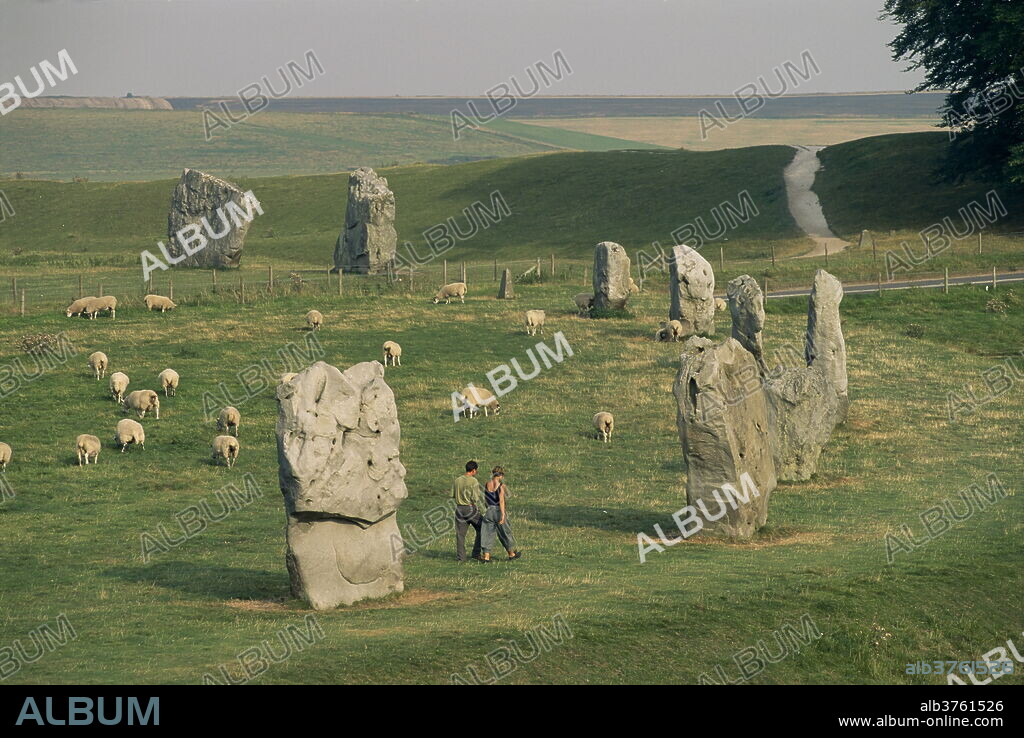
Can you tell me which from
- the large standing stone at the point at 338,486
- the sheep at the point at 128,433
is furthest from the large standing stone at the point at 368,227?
the large standing stone at the point at 338,486

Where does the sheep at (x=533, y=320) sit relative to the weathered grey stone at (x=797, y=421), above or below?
above

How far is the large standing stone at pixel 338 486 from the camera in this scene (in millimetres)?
22750

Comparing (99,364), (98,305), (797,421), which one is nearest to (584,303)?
(98,305)

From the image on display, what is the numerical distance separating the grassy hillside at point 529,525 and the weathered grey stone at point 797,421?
0.58 meters

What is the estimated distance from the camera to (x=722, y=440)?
28.5 m

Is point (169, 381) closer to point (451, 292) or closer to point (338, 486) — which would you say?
point (451, 292)

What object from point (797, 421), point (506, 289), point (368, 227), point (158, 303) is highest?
point (368, 227)

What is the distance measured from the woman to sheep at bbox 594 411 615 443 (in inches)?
501

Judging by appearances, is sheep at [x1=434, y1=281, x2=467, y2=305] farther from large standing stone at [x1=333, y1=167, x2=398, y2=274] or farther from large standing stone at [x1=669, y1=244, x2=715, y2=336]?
large standing stone at [x1=333, y1=167, x2=398, y2=274]

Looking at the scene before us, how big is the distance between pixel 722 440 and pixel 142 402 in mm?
18848

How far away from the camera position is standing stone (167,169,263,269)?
75312mm

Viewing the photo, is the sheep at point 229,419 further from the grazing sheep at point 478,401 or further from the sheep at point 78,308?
the sheep at point 78,308

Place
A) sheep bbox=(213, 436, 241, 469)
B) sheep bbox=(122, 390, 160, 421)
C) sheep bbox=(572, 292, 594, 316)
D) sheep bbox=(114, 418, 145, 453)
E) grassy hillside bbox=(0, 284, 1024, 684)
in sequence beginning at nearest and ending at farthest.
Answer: grassy hillside bbox=(0, 284, 1024, 684) → sheep bbox=(213, 436, 241, 469) → sheep bbox=(114, 418, 145, 453) → sheep bbox=(122, 390, 160, 421) → sheep bbox=(572, 292, 594, 316)

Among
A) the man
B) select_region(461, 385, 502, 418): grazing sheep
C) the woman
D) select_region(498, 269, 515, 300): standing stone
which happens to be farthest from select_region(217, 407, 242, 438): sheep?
select_region(498, 269, 515, 300): standing stone
